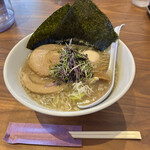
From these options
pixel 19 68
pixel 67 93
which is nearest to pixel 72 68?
pixel 67 93

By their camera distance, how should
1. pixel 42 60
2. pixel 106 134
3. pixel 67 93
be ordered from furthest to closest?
pixel 42 60 < pixel 67 93 < pixel 106 134

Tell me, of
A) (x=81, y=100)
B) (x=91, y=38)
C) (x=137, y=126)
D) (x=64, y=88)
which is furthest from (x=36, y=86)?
(x=137, y=126)

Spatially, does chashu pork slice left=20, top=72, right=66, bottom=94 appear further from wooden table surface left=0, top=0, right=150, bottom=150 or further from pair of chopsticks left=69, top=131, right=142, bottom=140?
pair of chopsticks left=69, top=131, right=142, bottom=140

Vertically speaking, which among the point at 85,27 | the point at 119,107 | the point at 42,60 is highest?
the point at 85,27

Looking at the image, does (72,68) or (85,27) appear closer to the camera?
(72,68)

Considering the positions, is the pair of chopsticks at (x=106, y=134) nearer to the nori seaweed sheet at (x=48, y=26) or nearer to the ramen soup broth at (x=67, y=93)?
the ramen soup broth at (x=67, y=93)

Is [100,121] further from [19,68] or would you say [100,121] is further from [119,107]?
[19,68]

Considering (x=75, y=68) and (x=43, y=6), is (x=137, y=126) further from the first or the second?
(x=43, y=6)
